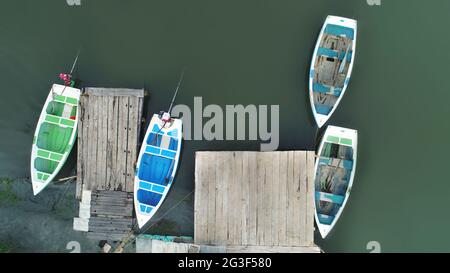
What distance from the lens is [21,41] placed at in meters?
11.5

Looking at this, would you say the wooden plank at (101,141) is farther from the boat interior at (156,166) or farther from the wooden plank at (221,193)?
the wooden plank at (221,193)

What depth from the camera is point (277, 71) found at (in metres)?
11.6

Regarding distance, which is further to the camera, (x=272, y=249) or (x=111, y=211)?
(x=111, y=211)

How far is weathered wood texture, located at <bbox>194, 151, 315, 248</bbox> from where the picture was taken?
1058 centimetres

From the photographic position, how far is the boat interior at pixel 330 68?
37.0 ft

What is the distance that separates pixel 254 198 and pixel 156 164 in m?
2.97

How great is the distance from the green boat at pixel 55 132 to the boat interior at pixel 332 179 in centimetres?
730

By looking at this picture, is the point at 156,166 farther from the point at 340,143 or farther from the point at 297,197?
the point at 340,143

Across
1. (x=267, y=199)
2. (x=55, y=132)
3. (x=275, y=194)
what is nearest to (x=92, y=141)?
(x=55, y=132)

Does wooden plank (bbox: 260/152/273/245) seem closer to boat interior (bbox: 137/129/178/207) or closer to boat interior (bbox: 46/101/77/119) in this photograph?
boat interior (bbox: 137/129/178/207)

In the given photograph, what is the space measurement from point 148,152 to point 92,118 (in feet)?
6.24

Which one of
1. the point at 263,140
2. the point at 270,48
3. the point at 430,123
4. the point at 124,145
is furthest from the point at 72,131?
the point at 430,123

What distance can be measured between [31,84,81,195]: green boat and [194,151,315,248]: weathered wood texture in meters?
3.86

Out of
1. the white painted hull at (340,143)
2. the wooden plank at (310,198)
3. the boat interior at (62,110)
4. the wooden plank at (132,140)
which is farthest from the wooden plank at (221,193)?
the boat interior at (62,110)
